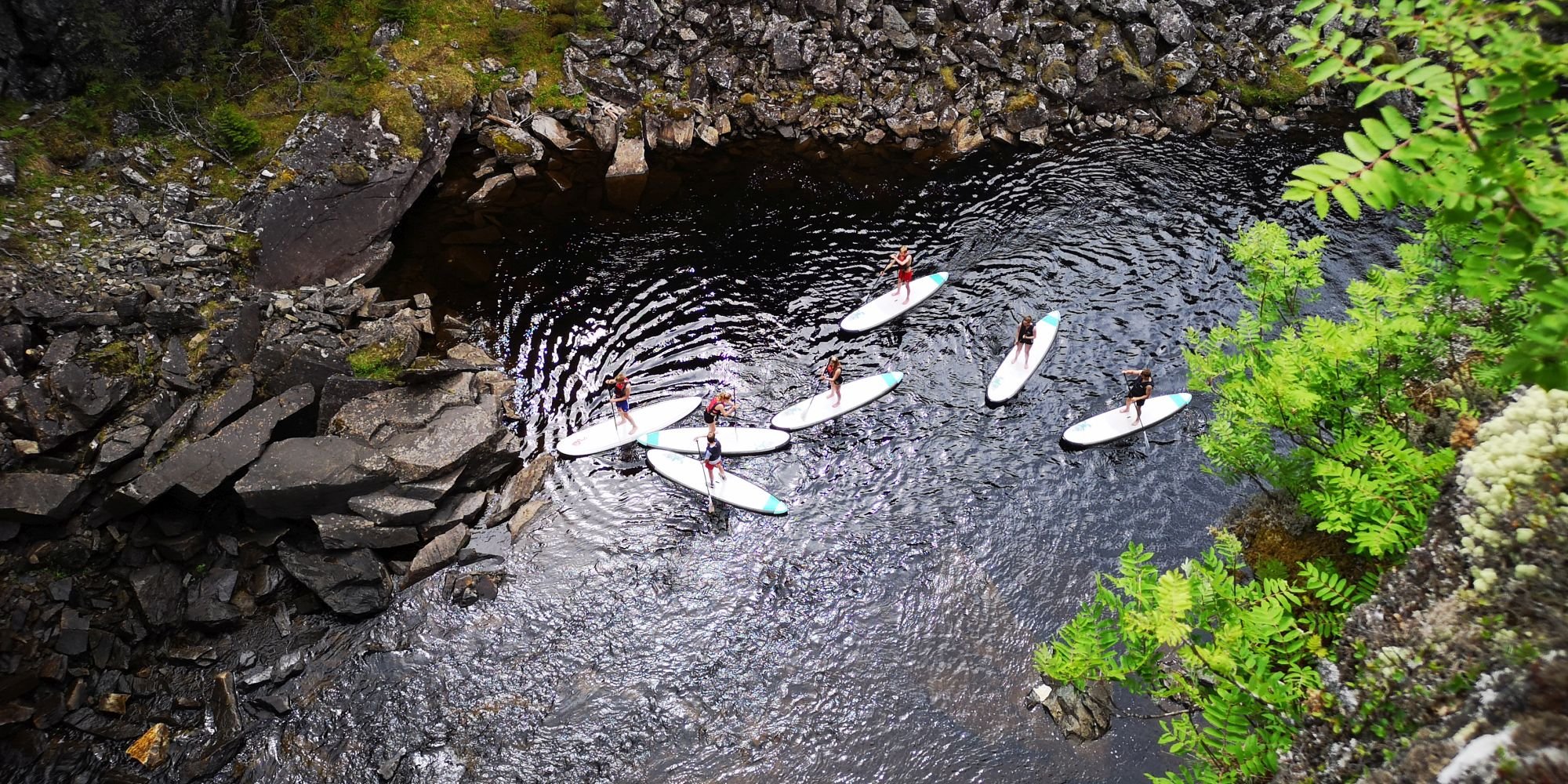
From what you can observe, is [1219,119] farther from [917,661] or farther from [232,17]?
[232,17]

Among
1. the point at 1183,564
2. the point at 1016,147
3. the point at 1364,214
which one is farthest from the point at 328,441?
the point at 1364,214

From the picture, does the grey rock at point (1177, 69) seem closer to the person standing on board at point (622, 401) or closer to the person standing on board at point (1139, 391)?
the person standing on board at point (1139, 391)

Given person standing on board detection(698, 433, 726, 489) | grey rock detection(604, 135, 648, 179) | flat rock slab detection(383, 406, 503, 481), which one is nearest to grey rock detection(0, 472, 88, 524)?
flat rock slab detection(383, 406, 503, 481)

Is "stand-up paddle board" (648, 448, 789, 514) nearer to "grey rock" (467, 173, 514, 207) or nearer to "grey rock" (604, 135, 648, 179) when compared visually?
"grey rock" (467, 173, 514, 207)

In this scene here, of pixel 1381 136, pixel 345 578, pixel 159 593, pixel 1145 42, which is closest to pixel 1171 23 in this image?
pixel 1145 42

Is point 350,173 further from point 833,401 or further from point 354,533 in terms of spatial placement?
point 833,401
